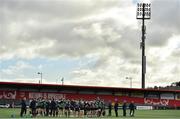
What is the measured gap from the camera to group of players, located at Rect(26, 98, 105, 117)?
51344 millimetres

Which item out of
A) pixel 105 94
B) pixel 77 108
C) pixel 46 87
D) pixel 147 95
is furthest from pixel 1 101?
pixel 77 108

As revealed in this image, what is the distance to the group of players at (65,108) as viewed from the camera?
168 feet

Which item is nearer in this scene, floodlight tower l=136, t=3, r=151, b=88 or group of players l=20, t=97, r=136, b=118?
group of players l=20, t=97, r=136, b=118

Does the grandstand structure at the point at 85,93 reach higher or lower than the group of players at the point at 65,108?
higher

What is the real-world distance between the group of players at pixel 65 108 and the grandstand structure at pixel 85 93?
34096 millimetres

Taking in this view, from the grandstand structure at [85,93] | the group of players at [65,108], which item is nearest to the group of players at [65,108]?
the group of players at [65,108]

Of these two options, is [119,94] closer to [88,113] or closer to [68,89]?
[68,89]

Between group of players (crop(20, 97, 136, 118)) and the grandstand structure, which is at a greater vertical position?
the grandstand structure

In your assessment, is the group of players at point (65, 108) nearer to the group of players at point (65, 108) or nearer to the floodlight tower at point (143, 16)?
the group of players at point (65, 108)

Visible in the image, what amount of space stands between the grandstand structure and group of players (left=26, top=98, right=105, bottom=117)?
3410 centimetres

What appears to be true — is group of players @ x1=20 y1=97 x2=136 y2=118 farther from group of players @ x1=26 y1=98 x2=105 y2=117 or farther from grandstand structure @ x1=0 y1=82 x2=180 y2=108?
grandstand structure @ x1=0 y1=82 x2=180 y2=108

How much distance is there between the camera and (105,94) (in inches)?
3875

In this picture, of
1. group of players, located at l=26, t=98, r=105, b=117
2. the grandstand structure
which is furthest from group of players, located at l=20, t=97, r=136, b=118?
the grandstand structure

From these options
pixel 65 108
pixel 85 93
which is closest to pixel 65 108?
pixel 65 108
